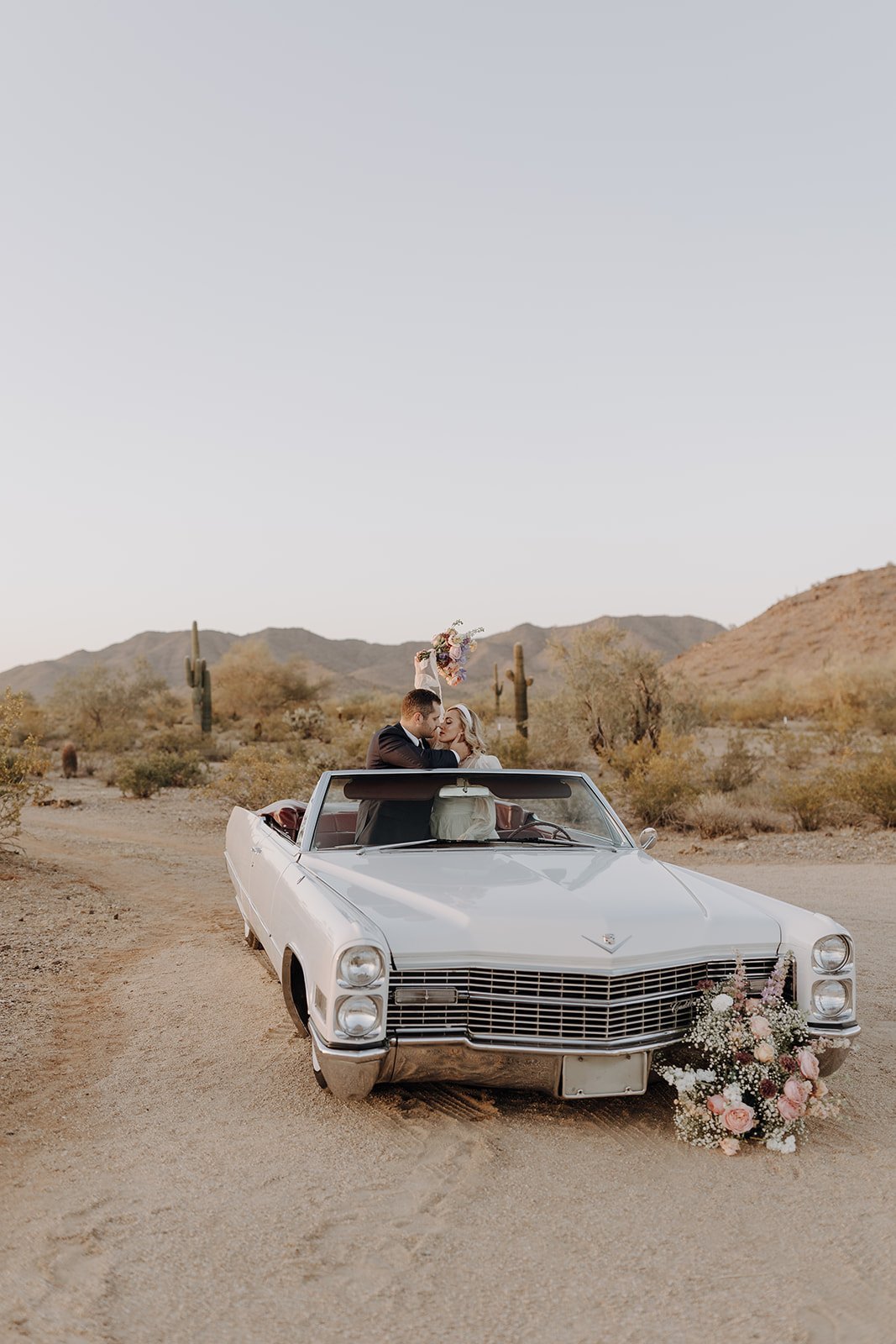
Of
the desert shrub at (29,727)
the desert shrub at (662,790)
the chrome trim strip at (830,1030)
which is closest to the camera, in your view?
the chrome trim strip at (830,1030)

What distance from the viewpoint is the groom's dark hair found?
634cm

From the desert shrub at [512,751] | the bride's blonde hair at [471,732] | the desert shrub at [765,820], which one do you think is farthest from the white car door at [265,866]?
the desert shrub at [512,751]

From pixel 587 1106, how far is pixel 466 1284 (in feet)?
4.81

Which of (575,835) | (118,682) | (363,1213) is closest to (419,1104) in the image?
(363,1213)

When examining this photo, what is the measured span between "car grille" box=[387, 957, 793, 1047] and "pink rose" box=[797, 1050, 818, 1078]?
0.51 metres

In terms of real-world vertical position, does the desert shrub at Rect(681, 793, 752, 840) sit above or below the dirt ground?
above

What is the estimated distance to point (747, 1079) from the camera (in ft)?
13.0

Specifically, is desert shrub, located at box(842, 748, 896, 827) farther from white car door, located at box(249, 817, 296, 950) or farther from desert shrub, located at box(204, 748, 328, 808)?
white car door, located at box(249, 817, 296, 950)

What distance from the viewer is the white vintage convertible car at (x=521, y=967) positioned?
12.9 feet

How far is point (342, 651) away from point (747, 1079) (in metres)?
105

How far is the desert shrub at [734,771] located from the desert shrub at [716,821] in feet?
8.51

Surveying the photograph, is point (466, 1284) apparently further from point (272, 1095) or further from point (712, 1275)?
point (272, 1095)

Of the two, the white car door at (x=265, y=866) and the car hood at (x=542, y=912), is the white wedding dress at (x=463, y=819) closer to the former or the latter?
the car hood at (x=542, y=912)

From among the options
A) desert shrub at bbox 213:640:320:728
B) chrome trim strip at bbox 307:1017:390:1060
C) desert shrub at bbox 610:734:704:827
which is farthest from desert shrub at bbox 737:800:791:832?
desert shrub at bbox 213:640:320:728
